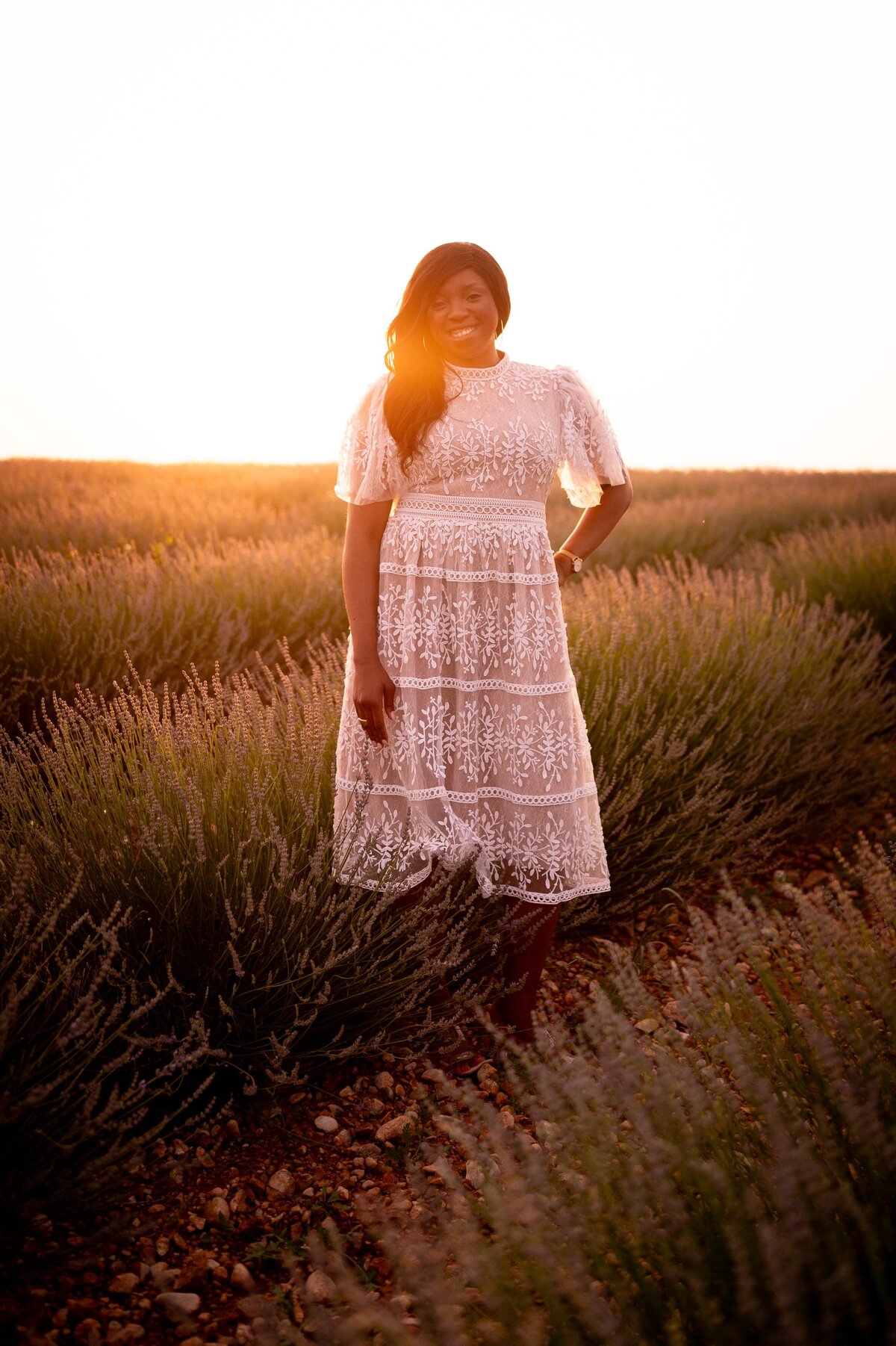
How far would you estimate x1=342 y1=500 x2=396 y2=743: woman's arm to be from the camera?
2.34 meters

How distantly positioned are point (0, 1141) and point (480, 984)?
134cm

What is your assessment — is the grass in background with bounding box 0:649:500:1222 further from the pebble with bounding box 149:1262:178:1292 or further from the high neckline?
the high neckline

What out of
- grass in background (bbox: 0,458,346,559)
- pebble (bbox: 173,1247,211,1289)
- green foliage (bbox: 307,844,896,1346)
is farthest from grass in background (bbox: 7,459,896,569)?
green foliage (bbox: 307,844,896,1346)

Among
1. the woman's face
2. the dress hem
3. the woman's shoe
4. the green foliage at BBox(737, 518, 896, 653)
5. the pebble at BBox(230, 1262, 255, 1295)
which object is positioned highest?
the woman's face

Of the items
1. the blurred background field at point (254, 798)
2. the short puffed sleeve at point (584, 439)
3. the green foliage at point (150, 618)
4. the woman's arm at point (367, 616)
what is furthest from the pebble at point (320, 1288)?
the green foliage at point (150, 618)

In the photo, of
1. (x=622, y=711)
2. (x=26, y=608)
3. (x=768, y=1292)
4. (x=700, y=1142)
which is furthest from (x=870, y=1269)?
(x=26, y=608)

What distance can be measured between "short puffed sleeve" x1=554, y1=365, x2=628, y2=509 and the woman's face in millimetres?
233

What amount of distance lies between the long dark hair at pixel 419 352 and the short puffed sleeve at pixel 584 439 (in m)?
0.31

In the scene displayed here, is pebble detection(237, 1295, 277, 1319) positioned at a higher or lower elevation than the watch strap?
lower

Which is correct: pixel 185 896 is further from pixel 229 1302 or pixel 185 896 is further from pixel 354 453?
pixel 354 453

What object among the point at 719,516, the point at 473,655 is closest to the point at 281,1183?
the point at 473,655

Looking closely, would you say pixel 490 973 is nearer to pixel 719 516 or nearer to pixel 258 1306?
pixel 258 1306

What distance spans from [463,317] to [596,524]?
0.71 metres

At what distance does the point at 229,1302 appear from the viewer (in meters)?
1.73
